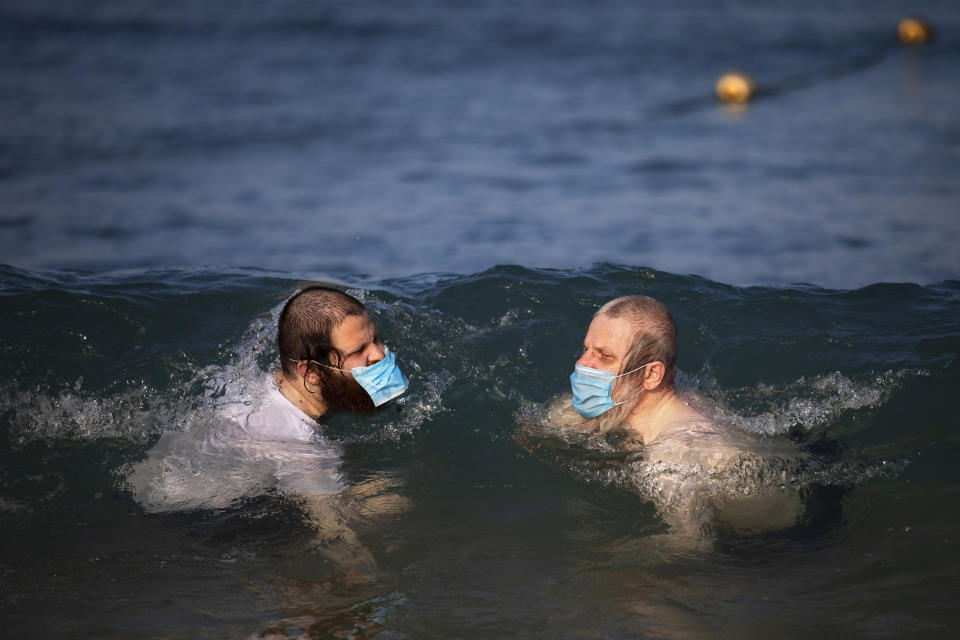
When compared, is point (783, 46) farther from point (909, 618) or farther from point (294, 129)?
point (909, 618)

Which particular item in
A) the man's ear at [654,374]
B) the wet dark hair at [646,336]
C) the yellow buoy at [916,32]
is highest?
the yellow buoy at [916,32]

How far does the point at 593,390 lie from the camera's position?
19.0ft

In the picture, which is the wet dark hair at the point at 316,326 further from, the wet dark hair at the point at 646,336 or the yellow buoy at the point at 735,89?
the yellow buoy at the point at 735,89

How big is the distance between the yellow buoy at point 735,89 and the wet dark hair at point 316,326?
1609 cm

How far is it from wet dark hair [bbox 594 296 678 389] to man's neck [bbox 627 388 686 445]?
0.11m

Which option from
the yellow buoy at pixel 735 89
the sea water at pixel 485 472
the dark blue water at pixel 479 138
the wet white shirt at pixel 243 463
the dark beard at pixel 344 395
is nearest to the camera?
the sea water at pixel 485 472

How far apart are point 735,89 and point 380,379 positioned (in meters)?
16.3

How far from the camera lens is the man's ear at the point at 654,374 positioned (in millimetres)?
5719

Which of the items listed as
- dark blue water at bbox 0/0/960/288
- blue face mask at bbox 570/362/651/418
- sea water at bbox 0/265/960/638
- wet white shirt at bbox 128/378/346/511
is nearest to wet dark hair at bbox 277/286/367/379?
wet white shirt at bbox 128/378/346/511

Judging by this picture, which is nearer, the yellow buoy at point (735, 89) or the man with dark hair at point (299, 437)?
the man with dark hair at point (299, 437)

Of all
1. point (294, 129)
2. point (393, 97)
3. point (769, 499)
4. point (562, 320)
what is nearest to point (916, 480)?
point (769, 499)

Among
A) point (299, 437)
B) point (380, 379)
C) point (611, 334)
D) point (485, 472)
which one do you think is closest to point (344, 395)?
point (380, 379)

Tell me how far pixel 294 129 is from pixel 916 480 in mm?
14774

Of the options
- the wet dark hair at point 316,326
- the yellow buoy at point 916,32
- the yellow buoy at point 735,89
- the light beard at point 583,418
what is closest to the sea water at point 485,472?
the light beard at point 583,418
